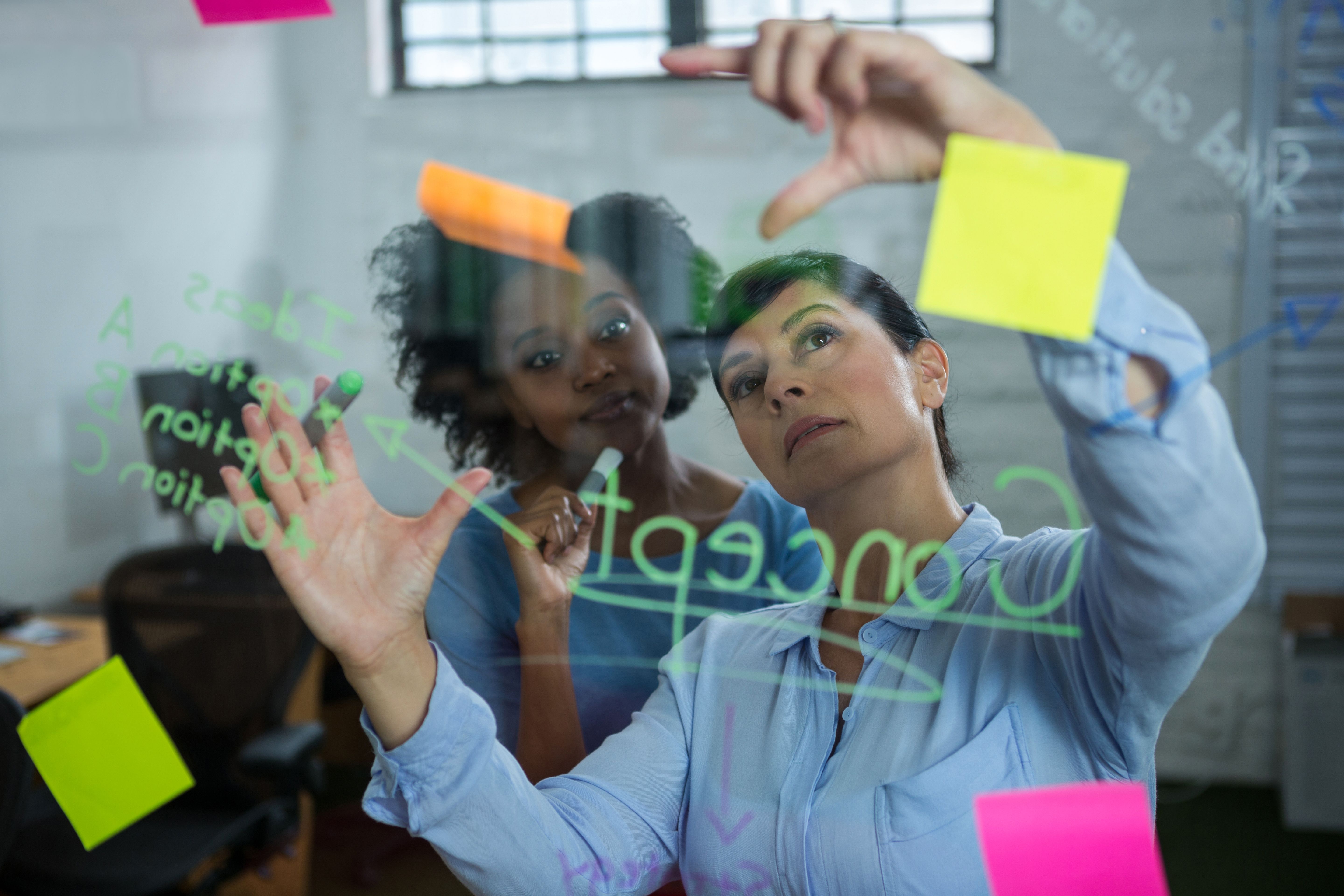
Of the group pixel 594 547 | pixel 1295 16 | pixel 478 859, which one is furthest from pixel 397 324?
pixel 1295 16

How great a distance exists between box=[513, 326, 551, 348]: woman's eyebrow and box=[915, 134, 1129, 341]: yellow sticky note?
0.94 feet

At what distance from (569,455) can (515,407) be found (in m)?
0.06

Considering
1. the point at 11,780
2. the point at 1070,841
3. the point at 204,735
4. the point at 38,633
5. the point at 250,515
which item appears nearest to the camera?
the point at 1070,841

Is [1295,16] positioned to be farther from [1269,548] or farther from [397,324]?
[397,324]

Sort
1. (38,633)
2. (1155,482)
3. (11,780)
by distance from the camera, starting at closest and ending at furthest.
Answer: (1155,482), (11,780), (38,633)

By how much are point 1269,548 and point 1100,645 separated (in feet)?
0.70

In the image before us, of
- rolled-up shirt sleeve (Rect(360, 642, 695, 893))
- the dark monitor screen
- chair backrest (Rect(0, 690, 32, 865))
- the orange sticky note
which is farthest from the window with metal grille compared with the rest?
chair backrest (Rect(0, 690, 32, 865))

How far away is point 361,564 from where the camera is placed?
22.8 inches

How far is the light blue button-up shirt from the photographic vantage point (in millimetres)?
413

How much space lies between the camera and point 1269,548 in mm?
592

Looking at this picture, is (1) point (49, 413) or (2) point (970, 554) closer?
(2) point (970, 554)

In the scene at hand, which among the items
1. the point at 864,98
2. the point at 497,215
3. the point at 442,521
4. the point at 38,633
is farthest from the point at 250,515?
the point at 38,633

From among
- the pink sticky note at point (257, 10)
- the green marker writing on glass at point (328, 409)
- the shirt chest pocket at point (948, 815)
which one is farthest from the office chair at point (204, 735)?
the shirt chest pocket at point (948, 815)

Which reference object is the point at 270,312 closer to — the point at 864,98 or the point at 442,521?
the point at 442,521
